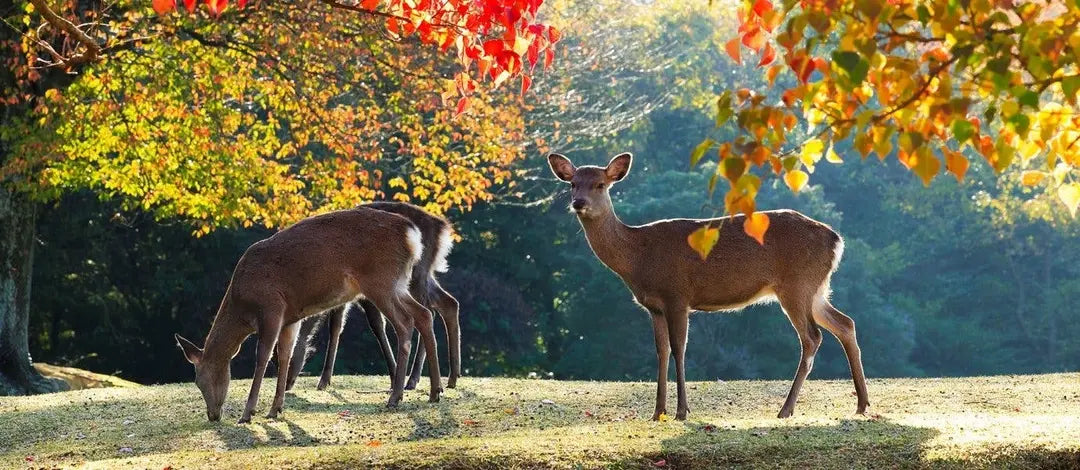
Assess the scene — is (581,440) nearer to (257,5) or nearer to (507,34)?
(507,34)

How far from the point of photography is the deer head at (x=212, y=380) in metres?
11.3

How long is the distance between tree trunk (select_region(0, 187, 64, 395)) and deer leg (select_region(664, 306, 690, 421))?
36.1 ft

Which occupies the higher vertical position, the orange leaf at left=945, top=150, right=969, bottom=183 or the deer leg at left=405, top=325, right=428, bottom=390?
the orange leaf at left=945, top=150, right=969, bottom=183

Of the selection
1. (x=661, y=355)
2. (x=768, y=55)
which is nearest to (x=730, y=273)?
(x=661, y=355)

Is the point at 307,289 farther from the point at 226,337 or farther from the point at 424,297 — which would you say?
the point at 424,297

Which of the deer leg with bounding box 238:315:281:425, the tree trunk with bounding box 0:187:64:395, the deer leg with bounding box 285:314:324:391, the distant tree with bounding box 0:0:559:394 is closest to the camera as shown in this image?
the deer leg with bounding box 238:315:281:425

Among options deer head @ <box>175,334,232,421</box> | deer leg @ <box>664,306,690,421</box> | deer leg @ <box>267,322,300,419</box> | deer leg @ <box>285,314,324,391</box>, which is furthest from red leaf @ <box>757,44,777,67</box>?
deer leg @ <box>285,314,324,391</box>

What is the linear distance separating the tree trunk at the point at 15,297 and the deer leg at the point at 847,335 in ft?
38.5

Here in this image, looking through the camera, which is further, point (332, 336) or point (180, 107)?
point (180, 107)

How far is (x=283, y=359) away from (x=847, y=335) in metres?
4.53

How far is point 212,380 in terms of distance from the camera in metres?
11.4

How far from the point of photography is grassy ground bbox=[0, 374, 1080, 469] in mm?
8273

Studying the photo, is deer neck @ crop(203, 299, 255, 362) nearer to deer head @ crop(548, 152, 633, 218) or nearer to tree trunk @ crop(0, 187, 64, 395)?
deer head @ crop(548, 152, 633, 218)

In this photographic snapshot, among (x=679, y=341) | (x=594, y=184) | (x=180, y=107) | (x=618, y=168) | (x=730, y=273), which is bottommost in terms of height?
(x=679, y=341)
